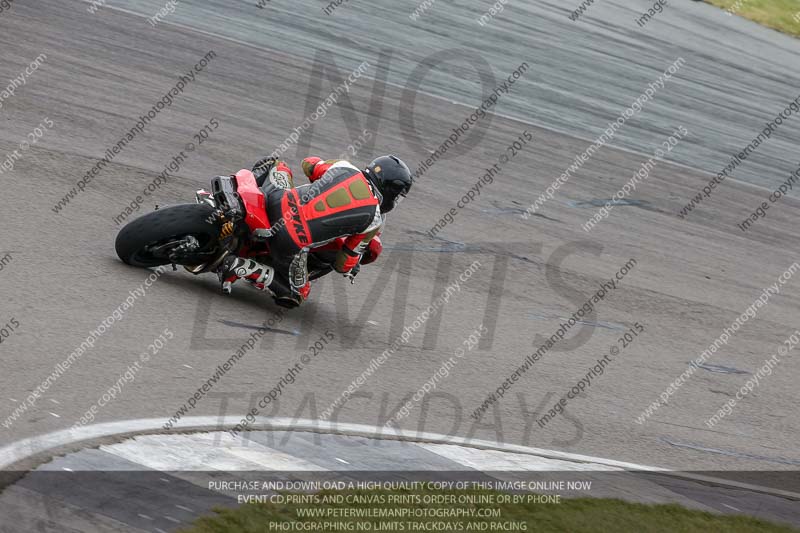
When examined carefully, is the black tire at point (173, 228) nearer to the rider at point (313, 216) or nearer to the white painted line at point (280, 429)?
the rider at point (313, 216)

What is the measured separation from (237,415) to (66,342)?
120cm

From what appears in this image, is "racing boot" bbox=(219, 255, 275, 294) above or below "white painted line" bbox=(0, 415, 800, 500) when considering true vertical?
below

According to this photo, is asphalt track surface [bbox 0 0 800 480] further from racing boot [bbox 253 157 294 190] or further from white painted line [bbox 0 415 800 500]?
racing boot [bbox 253 157 294 190]

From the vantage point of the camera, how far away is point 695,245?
1409 cm

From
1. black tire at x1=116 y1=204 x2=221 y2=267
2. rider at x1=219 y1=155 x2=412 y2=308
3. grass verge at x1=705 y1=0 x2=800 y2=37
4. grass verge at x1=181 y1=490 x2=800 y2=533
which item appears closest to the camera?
grass verge at x1=181 y1=490 x2=800 y2=533

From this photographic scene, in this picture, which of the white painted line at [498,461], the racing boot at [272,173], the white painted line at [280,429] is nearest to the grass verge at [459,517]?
the white painted line at [498,461]

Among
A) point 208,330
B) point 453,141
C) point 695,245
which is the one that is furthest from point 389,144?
point 208,330

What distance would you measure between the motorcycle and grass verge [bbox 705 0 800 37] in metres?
27.5

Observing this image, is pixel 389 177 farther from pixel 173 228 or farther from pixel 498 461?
pixel 498 461

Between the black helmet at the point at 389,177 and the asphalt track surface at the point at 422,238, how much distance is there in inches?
46.2

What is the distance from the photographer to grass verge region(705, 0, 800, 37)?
32.4 meters

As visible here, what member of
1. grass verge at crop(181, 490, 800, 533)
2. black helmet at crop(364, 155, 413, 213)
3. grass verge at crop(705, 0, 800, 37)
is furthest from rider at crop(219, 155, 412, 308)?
grass verge at crop(705, 0, 800, 37)

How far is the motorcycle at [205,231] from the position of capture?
7.91 meters

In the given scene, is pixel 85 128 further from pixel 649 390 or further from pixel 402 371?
pixel 649 390
